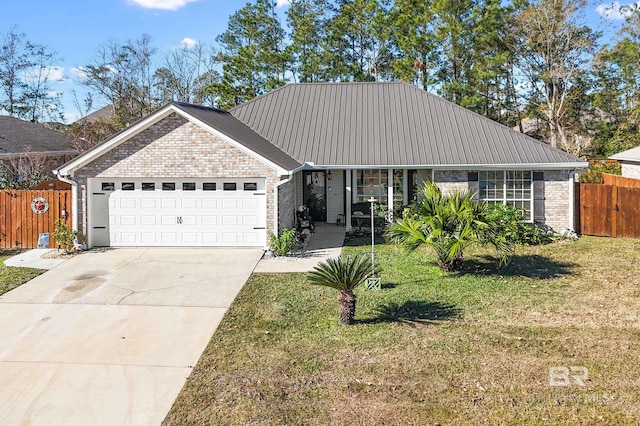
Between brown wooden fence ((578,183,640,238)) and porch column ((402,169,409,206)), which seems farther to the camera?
porch column ((402,169,409,206))

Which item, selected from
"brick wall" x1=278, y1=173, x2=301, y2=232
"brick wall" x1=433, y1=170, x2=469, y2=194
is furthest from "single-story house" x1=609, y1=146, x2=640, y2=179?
"brick wall" x1=278, y1=173, x2=301, y2=232

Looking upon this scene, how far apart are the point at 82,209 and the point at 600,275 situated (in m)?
13.3

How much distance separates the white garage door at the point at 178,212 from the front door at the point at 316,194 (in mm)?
5137

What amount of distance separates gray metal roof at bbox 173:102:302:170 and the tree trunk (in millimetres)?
6586

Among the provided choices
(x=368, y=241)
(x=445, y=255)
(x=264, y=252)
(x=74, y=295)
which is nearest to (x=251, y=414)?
(x=74, y=295)

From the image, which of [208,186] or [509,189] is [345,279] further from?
[509,189]

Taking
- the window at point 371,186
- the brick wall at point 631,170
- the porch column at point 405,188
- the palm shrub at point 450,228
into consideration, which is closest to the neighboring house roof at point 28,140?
the window at point 371,186

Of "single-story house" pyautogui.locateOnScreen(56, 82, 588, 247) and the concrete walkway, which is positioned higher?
"single-story house" pyautogui.locateOnScreen(56, 82, 588, 247)

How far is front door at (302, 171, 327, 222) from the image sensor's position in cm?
1978

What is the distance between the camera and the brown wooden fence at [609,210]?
16156mm

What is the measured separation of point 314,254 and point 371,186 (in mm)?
4936

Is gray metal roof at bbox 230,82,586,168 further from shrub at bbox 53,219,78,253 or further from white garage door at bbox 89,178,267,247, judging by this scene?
shrub at bbox 53,219,78,253

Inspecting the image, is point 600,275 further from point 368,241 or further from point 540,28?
point 540,28

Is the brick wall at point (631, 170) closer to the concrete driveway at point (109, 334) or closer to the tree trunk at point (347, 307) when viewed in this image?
the concrete driveway at point (109, 334)
